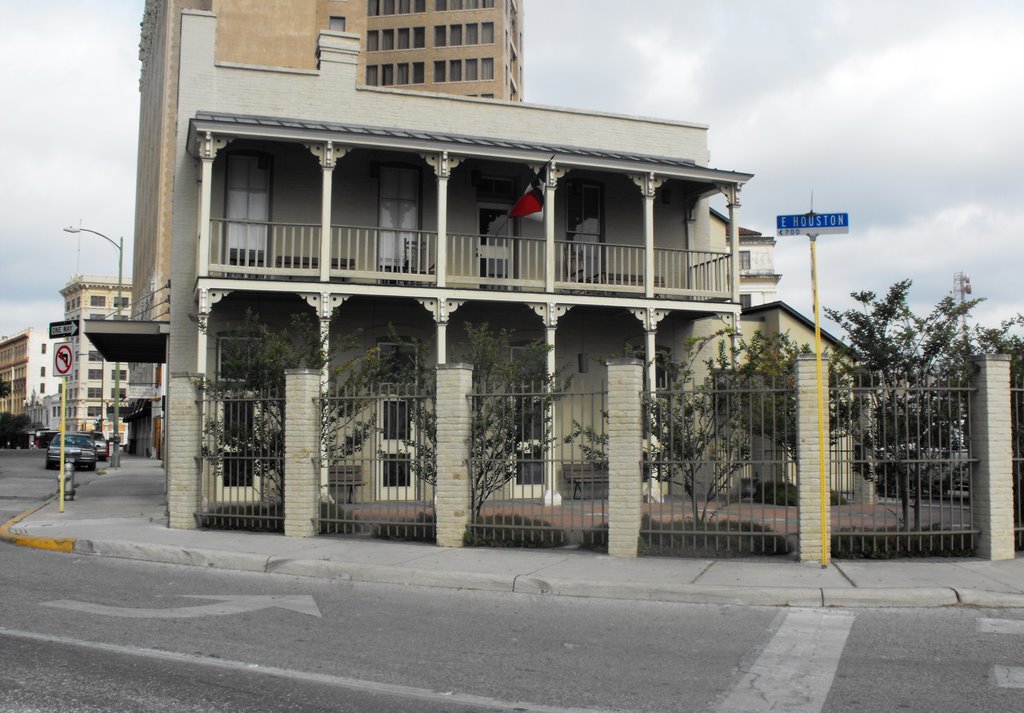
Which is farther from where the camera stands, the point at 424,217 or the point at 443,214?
the point at 424,217

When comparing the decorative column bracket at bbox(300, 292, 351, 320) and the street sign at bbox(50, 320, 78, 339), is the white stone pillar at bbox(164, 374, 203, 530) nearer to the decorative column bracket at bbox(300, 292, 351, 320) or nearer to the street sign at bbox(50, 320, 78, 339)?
the street sign at bbox(50, 320, 78, 339)

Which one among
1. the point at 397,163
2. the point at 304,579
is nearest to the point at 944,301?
the point at 304,579

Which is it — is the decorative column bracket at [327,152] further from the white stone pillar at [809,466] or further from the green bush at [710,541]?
the white stone pillar at [809,466]

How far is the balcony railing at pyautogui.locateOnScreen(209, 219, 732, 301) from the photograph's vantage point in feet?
59.2

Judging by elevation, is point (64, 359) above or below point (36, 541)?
above

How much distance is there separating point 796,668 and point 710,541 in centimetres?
474

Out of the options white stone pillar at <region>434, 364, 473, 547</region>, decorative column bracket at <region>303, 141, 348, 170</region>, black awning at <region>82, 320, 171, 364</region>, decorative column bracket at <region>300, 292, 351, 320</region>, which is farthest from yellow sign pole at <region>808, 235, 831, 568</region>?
black awning at <region>82, 320, 171, 364</region>

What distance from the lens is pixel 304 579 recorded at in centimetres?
1018

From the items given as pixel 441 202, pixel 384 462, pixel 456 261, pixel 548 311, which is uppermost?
pixel 441 202

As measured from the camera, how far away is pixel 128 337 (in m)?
20.4

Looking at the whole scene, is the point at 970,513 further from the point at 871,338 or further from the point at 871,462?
the point at 871,338

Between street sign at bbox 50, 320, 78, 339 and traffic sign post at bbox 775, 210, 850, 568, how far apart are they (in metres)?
12.2

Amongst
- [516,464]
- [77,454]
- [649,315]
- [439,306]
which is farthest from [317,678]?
[77,454]

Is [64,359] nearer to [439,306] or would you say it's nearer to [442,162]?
[439,306]
